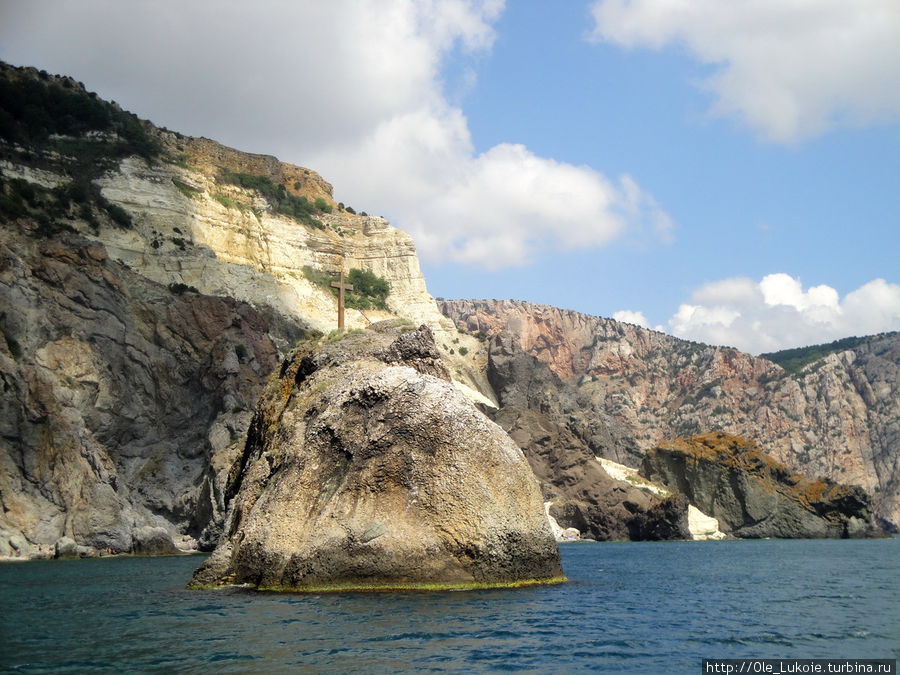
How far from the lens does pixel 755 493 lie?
83.2m

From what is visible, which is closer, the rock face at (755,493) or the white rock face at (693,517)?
the white rock face at (693,517)

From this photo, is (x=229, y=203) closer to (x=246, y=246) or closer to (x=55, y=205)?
(x=246, y=246)

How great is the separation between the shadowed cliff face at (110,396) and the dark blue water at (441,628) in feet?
77.1

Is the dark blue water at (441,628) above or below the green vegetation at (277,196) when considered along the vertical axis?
below

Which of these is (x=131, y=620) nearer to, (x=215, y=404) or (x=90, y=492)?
(x=90, y=492)

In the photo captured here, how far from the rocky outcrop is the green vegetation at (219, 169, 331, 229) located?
27.9m

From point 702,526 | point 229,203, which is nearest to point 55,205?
point 229,203

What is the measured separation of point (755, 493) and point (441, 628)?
73.4 meters

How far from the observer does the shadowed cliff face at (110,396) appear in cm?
4744

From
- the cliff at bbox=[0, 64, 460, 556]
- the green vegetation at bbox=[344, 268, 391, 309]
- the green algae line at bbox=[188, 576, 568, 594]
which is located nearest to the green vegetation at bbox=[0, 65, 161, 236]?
the cliff at bbox=[0, 64, 460, 556]

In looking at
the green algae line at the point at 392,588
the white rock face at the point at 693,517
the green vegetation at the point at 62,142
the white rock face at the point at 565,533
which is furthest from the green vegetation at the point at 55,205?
the green algae line at the point at 392,588

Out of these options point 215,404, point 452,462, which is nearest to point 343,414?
point 452,462

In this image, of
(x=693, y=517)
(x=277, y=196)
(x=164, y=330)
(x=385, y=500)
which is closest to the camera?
(x=385, y=500)

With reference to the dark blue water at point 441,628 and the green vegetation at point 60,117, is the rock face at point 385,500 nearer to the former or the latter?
the dark blue water at point 441,628
